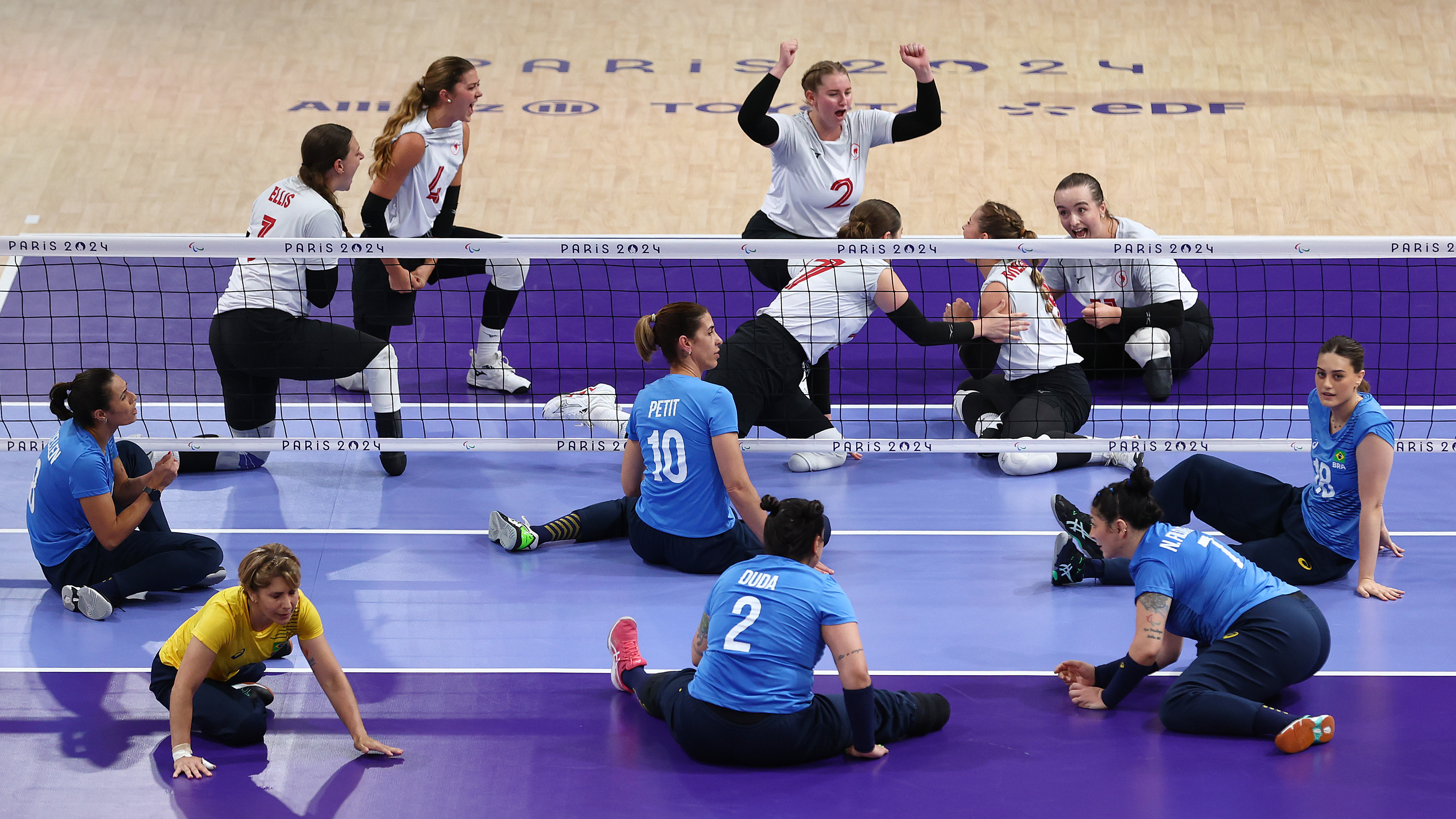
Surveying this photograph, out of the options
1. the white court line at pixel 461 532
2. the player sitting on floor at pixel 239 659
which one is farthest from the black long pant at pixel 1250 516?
the player sitting on floor at pixel 239 659

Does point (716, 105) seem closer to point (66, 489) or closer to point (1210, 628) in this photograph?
point (66, 489)

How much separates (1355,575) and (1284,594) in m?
1.36

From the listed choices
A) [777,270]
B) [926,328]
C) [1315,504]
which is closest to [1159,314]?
[926,328]

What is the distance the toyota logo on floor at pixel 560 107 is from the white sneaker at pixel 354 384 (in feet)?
15.4

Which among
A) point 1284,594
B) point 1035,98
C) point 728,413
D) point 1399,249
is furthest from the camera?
point 1035,98

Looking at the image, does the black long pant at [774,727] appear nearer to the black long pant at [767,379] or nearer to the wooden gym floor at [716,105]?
the black long pant at [767,379]

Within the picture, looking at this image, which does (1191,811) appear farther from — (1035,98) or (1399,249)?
(1035,98)

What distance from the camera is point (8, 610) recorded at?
640 centimetres

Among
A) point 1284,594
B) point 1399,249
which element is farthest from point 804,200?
point 1284,594

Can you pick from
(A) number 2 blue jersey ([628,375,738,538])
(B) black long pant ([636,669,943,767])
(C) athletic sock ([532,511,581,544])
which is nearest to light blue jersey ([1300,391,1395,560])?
(B) black long pant ([636,669,943,767])

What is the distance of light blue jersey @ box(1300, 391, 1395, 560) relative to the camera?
6121 millimetres

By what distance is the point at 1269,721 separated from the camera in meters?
5.25

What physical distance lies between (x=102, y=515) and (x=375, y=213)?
7.81 ft

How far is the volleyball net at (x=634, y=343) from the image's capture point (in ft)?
22.7
